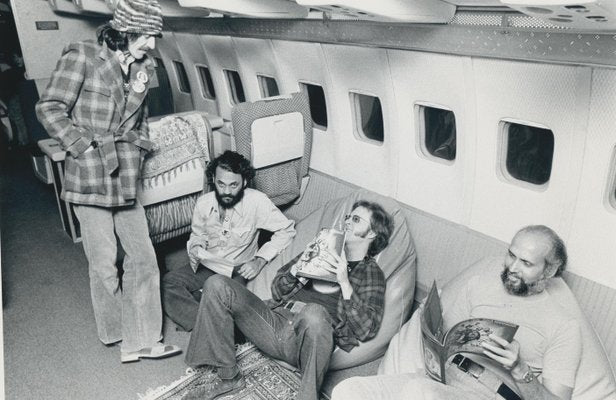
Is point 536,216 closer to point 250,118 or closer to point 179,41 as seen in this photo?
point 250,118

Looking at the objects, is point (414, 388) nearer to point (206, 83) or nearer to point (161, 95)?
point (206, 83)

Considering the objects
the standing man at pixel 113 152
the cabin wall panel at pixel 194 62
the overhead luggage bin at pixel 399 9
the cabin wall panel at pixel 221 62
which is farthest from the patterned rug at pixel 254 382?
the cabin wall panel at pixel 194 62

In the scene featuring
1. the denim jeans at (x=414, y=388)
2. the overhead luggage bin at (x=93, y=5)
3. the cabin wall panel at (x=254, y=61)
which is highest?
the overhead luggage bin at (x=93, y=5)

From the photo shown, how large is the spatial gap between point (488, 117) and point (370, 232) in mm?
1129

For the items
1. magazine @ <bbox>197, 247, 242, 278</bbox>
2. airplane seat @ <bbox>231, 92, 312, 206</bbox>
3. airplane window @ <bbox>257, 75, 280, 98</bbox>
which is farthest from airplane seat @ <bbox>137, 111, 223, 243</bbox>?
airplane window @ <bbox>257, 75, 280, 98</bbox>

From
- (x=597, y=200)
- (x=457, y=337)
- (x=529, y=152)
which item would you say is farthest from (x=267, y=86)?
(x=457, y=337)

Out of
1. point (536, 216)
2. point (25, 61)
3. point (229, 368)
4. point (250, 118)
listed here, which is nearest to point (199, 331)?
point (229, 368)

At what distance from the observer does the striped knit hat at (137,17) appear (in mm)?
2895

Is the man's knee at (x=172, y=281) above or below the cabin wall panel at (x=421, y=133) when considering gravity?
below

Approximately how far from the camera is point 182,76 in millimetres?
7773

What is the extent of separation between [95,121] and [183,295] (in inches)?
57.4

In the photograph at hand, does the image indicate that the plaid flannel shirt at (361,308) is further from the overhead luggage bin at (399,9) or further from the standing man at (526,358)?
the overhead luggage bin at (399,9)

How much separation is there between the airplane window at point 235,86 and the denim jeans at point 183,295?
3.20 m

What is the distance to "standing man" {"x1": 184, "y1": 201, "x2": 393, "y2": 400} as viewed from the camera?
2957mm
